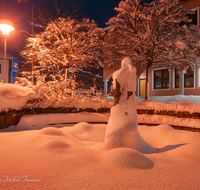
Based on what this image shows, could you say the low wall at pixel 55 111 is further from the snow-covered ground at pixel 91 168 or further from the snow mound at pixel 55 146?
the snow mound at pixel 55 146

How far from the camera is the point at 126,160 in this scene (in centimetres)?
183

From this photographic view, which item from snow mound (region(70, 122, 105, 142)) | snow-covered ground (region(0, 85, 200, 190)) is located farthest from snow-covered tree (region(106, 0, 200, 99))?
snow-covered ground (region(0, 85, 200, 190))

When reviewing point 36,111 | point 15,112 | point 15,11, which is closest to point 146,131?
point 36,111

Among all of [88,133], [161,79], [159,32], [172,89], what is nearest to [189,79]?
[172,89]

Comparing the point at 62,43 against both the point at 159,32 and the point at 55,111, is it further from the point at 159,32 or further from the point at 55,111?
the point at 159,32

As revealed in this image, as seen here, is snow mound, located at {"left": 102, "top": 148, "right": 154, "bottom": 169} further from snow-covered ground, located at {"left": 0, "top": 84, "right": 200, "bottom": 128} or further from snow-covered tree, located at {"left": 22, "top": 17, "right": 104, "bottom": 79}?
Result: snow-covered tree, located at {"left": 22, "top": 17, "right": 104, "bottom": 79}

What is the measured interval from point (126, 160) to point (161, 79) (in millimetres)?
14881

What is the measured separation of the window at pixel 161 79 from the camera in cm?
1466

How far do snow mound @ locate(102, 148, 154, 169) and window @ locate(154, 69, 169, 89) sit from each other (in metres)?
14.4

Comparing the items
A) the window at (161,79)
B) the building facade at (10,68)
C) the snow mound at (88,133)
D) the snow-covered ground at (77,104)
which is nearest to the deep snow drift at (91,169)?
the snow mound at (88,133)

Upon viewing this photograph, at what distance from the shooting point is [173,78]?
13812 mm

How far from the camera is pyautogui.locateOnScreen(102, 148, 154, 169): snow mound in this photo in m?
1.80

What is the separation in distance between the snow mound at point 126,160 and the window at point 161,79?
14428 mm

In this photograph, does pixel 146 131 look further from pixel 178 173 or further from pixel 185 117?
pixel 178 173
